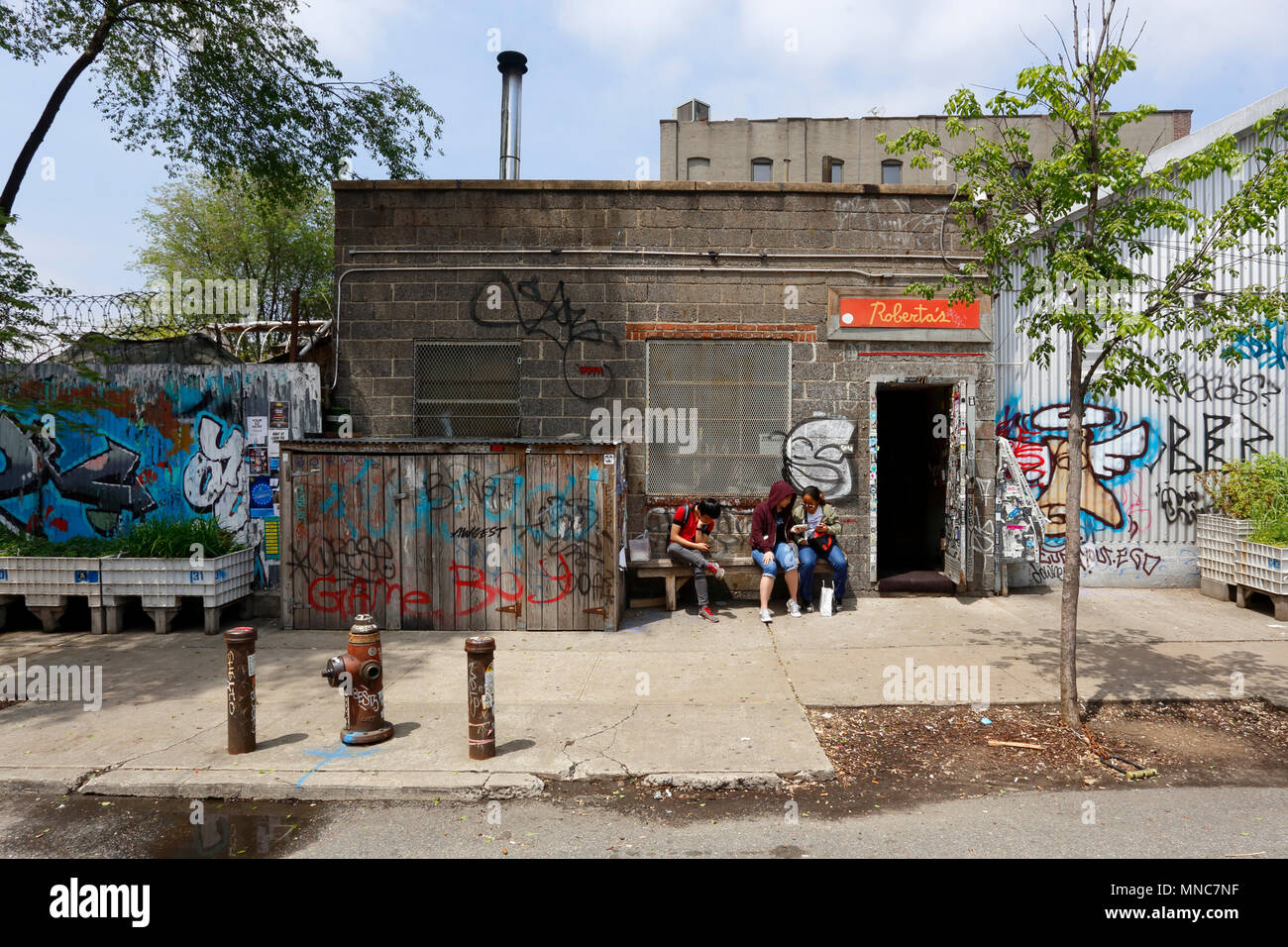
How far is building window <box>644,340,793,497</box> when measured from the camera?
372 inches

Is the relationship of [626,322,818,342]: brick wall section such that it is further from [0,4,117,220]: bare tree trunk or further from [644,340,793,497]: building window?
[0,4,117,220]: bare tree trunk

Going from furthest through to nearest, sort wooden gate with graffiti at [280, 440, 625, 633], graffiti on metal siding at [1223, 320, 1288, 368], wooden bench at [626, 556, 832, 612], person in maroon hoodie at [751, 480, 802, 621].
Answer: graffiti on metal siding at [1223, 320, 1288, 368]
wooden bench at [626, 556, 832, 612]
person in maroon hoodie at [751, 480, 802, 621]
wooden gate with graffiti at [280, 440, 625, 633]

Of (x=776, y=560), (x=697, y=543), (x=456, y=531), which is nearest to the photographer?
(x=456, y=531)

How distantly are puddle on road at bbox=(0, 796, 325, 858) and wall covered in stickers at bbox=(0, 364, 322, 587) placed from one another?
15.7 feet

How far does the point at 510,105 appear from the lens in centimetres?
1202

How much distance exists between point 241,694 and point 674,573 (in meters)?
4.94

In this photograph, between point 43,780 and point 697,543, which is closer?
point 43,780

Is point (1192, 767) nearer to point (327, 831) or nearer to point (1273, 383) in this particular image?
point (327, 831)

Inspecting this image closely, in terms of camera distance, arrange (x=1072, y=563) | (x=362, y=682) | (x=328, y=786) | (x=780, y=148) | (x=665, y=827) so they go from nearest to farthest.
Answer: (x=665, y=827) < (x=328, y=786) < (x=362, y=682) < (x=1072, y=563) < (x=780, y=148)

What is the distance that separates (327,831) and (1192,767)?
5.37 m

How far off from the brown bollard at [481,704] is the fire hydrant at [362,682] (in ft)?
2.41

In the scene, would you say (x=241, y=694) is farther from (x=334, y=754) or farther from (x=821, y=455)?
(x=821, y=455)

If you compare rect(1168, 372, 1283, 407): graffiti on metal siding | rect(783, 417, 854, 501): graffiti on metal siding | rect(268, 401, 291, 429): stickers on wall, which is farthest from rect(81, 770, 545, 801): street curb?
rect(1168, 372, 1283, 407): graffiti on metal siding

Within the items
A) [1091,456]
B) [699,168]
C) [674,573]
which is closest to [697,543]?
[674,573]
